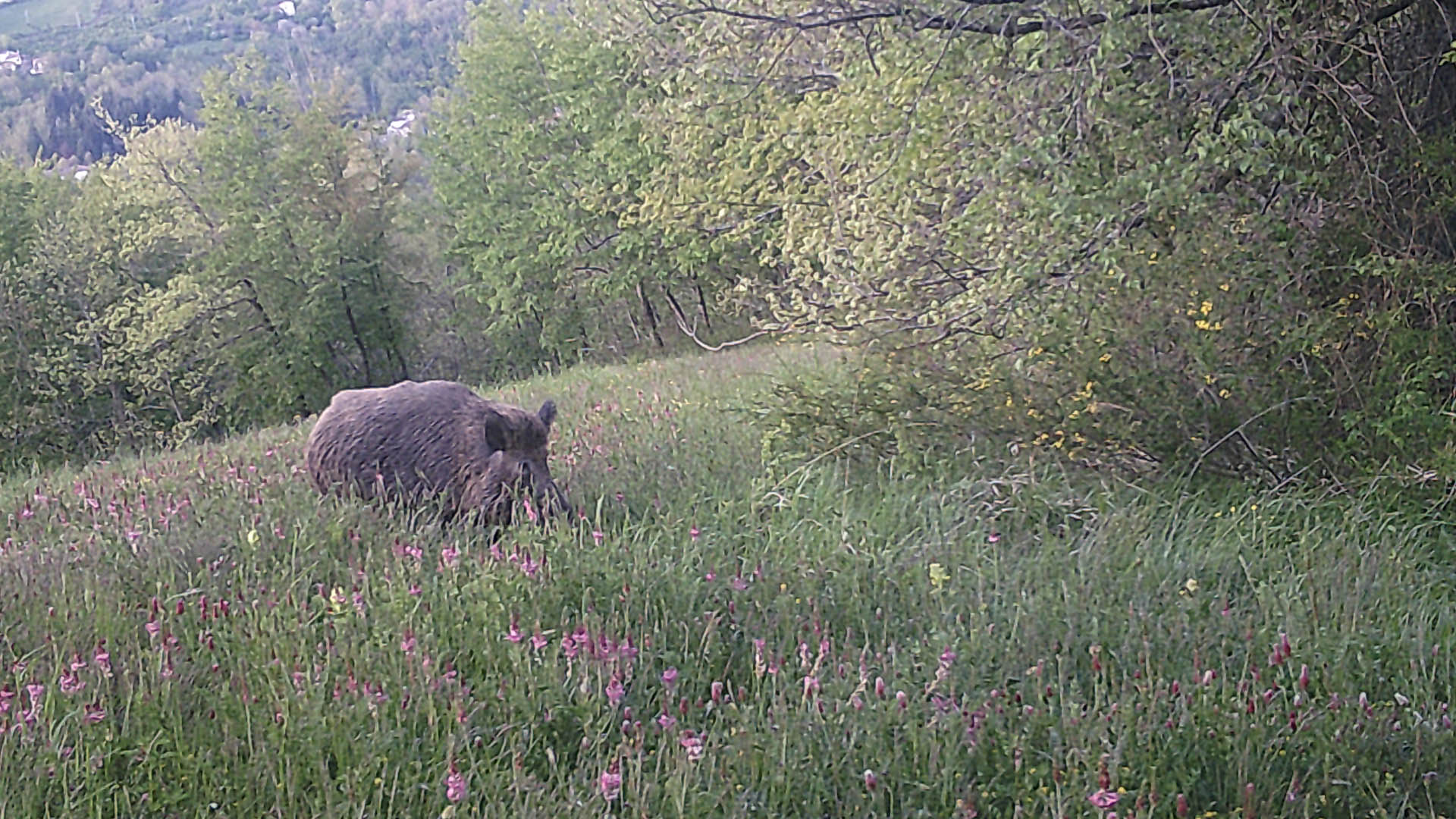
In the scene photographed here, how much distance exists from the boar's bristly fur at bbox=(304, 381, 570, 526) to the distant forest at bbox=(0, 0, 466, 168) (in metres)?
40.9

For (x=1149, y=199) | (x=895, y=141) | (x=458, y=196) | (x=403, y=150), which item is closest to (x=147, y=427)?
(x=458, y=196)

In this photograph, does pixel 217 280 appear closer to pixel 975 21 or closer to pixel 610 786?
pixel 975 21

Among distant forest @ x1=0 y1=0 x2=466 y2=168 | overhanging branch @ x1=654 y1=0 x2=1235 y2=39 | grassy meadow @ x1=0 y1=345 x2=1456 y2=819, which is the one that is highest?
distant forest @ x1=0 y1=0 x2=466 y2=168

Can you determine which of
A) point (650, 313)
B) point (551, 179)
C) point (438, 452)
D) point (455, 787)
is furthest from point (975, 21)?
point (650, 313)

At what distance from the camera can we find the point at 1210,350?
22.1 feet

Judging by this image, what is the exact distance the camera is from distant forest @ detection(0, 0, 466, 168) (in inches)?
3937

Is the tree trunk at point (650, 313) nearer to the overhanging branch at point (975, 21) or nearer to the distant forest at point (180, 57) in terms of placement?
the overhanging branch at point (975, 21)

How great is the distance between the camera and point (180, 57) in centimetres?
15575

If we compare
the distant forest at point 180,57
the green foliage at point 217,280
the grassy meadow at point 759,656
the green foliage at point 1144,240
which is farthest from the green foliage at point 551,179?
the distant forest at point 180,57

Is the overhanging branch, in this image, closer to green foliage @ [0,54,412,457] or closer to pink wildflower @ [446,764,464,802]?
pink wildflower @ [446,764,464,802]

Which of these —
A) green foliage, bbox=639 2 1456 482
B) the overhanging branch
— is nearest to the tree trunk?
green foliage, bbox=639 2 1456 482

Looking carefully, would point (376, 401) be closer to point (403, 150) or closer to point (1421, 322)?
point (1421, 322)

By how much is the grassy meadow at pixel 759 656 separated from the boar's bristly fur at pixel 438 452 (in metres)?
0.39

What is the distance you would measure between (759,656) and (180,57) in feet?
567
